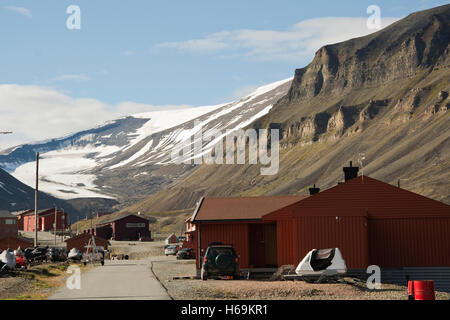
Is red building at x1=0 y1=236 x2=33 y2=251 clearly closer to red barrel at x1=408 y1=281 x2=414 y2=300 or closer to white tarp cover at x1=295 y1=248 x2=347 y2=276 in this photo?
white tarp cover at x1=295 y1=248 x2=347 y2=276

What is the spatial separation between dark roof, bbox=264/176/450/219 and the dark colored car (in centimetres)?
543

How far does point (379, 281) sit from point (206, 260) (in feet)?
33.4

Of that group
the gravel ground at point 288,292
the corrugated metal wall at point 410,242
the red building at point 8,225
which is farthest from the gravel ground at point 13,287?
the red building at point 8,225

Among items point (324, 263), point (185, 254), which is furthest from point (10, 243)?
point (324, 263)

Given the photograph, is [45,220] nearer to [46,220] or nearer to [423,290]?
[46,220]

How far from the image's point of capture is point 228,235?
1700 inches

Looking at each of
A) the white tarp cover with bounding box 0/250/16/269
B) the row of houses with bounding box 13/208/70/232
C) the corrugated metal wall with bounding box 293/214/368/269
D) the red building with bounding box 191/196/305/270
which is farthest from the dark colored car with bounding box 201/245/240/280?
the row of houses with bounding box 13/208/70/232

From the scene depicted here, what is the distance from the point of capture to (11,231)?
446 feet

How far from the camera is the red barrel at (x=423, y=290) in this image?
2133 centimetres

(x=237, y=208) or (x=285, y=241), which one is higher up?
(x=237, y=208)

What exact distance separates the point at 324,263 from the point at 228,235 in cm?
1021

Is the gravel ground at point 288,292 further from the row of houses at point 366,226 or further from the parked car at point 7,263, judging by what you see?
the parked car at point 7,263

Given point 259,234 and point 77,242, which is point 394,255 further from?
point 77,242
